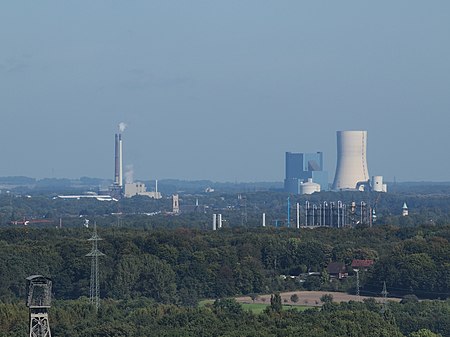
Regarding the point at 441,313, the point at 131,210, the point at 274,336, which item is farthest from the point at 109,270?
the point at 131,210

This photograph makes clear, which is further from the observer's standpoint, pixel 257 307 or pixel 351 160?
pixel 351 160

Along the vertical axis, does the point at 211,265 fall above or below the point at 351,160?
below

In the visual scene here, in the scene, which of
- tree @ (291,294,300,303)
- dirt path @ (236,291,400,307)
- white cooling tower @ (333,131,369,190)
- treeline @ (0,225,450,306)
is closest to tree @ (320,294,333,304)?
dirt path @ (236,291,400,307)

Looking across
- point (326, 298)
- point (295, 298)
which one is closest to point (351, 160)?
point (295, 298)

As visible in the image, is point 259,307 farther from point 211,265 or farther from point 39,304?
point 39,304

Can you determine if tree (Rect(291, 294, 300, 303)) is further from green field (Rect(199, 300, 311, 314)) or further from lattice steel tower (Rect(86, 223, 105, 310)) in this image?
lattice steel tower (Rect(86, 223, 105, 310))

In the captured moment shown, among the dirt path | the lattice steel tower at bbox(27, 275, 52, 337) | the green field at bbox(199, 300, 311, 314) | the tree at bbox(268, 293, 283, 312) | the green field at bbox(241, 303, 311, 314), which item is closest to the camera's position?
the lattice steel tower at bbox(27, 275, 52, 337)
